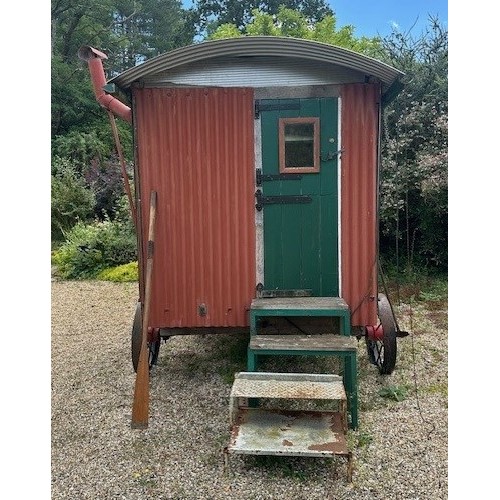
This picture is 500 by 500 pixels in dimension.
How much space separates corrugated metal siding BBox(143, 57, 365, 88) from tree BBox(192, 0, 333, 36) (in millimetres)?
12722

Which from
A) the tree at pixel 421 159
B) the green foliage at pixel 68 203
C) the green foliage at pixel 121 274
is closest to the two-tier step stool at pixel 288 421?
the tree at pixel 421 159

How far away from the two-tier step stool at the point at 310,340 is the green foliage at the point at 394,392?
0.44 m

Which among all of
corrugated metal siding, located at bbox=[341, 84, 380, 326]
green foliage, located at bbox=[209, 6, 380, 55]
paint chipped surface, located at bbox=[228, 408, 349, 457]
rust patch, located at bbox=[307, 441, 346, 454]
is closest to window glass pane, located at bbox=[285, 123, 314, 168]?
corrugated metal siding, located at bbox=[341, 84, 380, 326]

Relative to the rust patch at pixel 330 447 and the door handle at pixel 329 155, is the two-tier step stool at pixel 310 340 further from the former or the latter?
the door handle at pixel 329 155

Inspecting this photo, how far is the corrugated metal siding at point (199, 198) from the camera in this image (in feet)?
12.0

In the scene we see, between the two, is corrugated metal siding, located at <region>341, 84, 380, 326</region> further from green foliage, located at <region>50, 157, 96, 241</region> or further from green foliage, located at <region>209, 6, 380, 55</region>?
green foliage, located at <region>209, 6, 380, 55</region>

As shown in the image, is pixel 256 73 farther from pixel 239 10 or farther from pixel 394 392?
pixel 239 10

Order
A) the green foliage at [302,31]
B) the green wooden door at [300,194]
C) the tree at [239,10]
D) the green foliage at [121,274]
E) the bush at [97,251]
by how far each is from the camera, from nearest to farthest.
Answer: the green wooden door at [300,194], the green foliage at [121,274], the bush at [97,251], the green foliage at [302,31], the tree at [239,10]

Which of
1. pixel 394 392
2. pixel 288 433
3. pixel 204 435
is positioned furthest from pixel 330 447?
pixel 394 392

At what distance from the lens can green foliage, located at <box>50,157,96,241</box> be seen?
10.7 meters

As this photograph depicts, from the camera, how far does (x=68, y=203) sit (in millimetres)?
10789

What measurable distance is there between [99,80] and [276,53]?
1584 millimetres

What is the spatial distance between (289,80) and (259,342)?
6.50 feet
